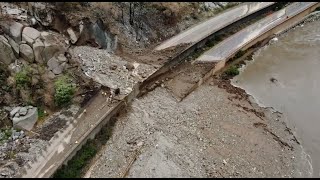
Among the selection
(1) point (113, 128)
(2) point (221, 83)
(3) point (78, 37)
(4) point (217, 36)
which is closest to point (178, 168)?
(1) point (113, 128)

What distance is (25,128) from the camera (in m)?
19.6

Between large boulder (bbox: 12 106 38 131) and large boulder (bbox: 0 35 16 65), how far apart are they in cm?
282

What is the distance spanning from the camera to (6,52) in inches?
827

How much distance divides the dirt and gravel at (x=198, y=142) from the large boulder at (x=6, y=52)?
21.0 ft

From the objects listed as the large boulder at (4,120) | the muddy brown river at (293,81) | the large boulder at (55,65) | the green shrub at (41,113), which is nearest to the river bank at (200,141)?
the muddy brown river at (293,81)

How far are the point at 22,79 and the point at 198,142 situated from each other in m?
9.41

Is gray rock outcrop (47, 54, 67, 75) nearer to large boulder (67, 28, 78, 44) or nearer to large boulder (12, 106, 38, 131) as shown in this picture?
large boulder (67, 28, 78, 44)

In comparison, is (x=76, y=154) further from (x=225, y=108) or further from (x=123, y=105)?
(x=225, y=108)

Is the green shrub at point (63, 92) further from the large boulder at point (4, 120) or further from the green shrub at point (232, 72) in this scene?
the green shrub at point (232, 72)

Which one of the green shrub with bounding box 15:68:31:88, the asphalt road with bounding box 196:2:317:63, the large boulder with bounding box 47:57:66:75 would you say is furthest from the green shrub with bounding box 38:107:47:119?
the asphalt road with bounding box 196:2:317:63

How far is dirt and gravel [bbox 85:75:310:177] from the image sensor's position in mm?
19375

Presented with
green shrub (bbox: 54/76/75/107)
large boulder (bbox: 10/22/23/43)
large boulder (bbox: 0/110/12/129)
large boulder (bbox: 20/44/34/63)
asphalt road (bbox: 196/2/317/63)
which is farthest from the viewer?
asphalt road (bbox: 196/2/317/63)

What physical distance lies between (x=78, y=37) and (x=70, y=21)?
1055 millimetres

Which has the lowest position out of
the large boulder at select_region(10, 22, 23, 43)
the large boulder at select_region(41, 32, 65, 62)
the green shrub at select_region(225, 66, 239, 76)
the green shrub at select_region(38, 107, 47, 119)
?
the green shrub at select_region(225, 66, 239, 76)
